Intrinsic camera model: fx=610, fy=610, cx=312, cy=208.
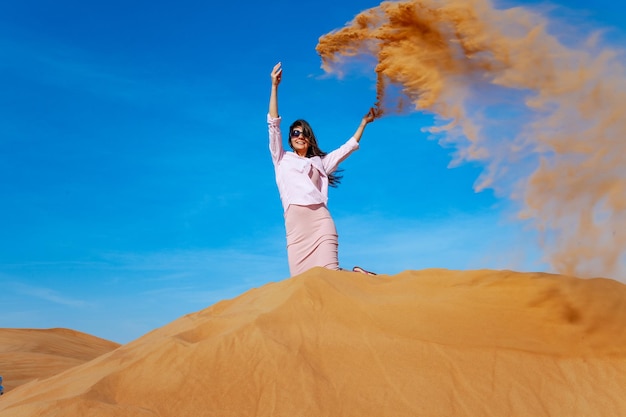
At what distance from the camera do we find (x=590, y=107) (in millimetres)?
5207

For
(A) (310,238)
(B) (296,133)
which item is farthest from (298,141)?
(A) (310,238)

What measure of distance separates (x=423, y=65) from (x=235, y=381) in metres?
3.55

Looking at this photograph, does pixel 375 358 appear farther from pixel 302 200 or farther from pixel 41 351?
pixel 41 351

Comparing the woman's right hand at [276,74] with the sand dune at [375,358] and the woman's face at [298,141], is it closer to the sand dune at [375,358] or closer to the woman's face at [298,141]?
the woman's face at [298,141]

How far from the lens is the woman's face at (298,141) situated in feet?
24.5

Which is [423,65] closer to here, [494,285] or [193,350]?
[494,285]

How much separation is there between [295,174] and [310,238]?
2.53 feet

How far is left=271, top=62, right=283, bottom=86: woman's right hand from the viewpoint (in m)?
A: 7.00

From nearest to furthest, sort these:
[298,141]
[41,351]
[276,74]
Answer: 1. [276,74]
2. [298,141]
3. [41,351]

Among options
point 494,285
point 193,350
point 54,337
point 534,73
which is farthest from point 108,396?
point 54,337

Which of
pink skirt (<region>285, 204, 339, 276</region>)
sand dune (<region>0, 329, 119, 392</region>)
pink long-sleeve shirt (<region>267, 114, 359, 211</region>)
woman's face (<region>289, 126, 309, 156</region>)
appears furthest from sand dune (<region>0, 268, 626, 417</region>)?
sand dune (<region>0, 329, 119, 392</region>)

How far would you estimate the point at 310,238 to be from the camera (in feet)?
23.1

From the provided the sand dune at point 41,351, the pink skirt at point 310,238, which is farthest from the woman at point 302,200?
the sand dune at point 41,351

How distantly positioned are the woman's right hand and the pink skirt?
1.44 m
